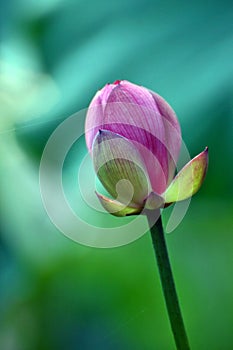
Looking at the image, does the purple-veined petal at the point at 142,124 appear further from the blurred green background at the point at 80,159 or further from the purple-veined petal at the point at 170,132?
the blurred green background at the point at 80,159

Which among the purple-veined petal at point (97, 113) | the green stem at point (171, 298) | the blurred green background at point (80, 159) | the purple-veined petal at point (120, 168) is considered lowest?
the blurred green background at point (80, 159)

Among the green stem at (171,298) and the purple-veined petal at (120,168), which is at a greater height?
the purple-veined petal at (120,168)

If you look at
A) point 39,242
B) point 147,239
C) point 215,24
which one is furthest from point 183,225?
point 215,24

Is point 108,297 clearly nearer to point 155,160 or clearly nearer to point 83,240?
point 83,240

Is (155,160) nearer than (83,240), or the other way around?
(155,160)

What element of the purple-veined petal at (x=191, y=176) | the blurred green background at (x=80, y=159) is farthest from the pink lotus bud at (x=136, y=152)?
the blurred green background at (x=80, y=159)

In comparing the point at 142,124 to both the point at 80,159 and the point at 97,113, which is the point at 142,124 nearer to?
the point at 97,113

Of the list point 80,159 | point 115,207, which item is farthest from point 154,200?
point 80,159

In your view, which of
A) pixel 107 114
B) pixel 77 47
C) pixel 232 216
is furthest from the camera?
pixel 77 47

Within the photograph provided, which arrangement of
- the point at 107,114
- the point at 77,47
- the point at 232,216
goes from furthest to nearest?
the point at 77,47, the point at 232,216, the point at 107,114
